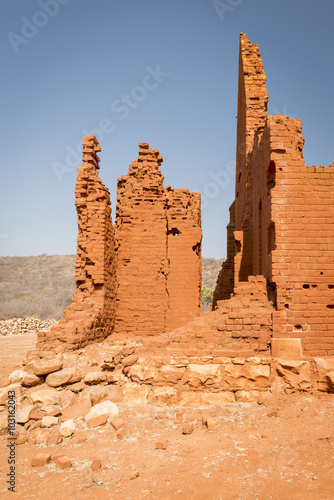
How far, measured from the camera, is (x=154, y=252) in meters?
9.69

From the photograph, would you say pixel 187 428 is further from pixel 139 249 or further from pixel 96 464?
pixel 139 249

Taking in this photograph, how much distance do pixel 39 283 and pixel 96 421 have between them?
3394 cm

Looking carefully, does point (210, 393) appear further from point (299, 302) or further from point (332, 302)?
point (332, 302)

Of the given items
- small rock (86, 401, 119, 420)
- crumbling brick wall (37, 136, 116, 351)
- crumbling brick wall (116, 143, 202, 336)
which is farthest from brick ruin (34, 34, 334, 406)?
crumbling brick wall (116, 143, 202, 336)

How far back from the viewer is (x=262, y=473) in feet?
10.3

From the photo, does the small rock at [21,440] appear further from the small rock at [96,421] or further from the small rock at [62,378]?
the small rock at [62,378]

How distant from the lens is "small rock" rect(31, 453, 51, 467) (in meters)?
3.57

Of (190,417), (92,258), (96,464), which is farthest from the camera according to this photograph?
(92,258)

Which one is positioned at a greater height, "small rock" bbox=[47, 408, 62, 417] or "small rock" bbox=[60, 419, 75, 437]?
"small rock" bbox=[47, 408, 62, 417]

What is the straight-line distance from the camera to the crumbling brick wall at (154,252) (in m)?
9.48

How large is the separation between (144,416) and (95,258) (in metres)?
4.90

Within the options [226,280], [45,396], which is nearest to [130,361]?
[45,396]

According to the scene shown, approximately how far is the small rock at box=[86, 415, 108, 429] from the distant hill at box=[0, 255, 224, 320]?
1761cm

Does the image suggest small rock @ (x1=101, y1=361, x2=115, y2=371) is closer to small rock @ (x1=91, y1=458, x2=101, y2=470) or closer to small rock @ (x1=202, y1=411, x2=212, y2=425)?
small rock @ (x1=202, y1=411, x2=212, y2=425)
